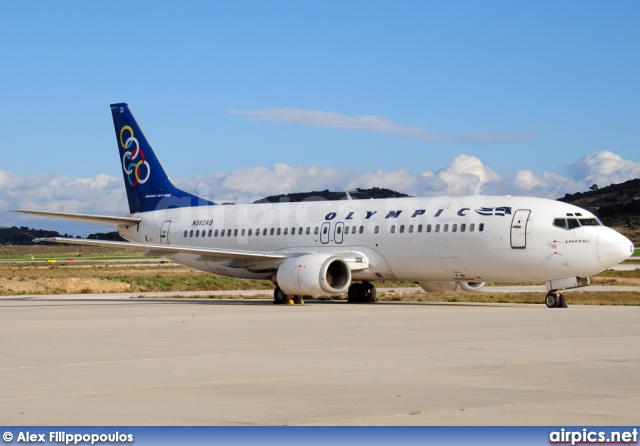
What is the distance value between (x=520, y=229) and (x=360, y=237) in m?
6.54

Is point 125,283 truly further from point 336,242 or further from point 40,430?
point 40,430

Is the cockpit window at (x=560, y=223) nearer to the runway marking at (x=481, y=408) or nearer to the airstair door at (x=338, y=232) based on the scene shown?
the airstair door at (x=338, y=232)

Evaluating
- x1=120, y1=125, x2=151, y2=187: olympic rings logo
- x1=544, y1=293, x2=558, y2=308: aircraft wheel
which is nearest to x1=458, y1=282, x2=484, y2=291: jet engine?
x1=544, y1=293, x2=558, y2=308: aircraft wheel

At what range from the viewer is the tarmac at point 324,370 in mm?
10523

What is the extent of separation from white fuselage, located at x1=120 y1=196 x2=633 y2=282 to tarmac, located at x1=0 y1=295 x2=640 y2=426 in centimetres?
443

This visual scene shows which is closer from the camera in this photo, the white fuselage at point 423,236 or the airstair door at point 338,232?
the white fuselage at point 423,236

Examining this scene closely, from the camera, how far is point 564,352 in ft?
55.4

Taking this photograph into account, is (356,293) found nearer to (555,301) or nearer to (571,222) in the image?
(555,301)

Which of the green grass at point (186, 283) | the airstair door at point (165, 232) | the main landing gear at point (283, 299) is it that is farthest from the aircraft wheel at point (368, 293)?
the green grass at point (186, 283)

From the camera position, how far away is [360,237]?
3606 cm

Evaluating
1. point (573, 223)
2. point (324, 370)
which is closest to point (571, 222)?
point (573, 223)

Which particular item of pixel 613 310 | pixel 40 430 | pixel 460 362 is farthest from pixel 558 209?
pixel 40 430

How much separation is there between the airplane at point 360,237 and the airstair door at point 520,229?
3cm

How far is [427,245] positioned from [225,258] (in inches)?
316
